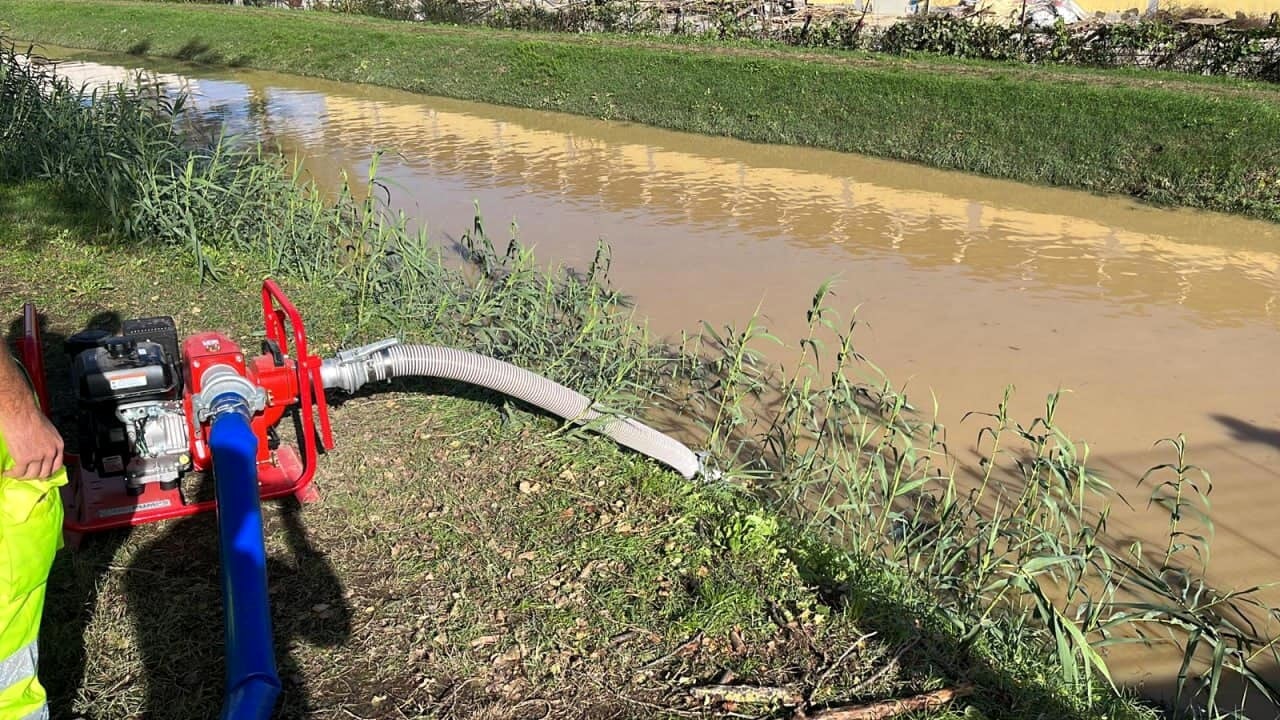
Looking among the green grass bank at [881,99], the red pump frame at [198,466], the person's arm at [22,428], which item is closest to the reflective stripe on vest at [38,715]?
the person's arm at [22,428]

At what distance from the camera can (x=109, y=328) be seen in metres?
4.88

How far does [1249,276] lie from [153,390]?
26.1 ft

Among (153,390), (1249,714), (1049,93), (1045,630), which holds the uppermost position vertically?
(1049,93)

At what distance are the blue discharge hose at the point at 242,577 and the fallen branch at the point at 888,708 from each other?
4.62ft

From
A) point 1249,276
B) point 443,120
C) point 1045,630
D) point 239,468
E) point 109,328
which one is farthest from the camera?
point 443,120

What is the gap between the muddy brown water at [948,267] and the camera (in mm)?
5125

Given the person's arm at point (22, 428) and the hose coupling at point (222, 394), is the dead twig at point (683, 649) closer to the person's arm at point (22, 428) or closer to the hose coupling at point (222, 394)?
the hose coupling at point (222, 394)

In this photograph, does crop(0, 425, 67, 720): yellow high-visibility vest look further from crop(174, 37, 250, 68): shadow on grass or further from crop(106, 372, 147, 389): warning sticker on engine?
crop(174, 37, 250, 68): shadow on grass

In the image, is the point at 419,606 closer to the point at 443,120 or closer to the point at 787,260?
the point at 787,260

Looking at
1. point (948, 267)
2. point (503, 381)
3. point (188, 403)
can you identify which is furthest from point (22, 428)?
point (948, 267)

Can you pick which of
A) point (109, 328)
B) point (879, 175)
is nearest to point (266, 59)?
point (879, 175)

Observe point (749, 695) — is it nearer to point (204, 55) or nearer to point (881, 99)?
point (881, 99)

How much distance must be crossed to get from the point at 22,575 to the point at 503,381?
78.5 inches

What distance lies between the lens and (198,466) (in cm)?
314
